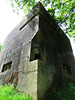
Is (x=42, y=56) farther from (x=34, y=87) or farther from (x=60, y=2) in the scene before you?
(x=60, y=2)

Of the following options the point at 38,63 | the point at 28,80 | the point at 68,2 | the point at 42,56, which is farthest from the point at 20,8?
the point at 28,80

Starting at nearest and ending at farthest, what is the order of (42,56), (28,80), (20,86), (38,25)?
(28,80) → (20,86) → (42,56) → (38,25)

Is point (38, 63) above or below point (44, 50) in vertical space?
below

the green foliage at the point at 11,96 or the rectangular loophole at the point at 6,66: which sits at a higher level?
the rectangular loophole at the point at 6,66

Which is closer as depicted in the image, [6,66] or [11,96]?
[11,96]

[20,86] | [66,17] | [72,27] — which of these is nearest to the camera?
A: [20,86]

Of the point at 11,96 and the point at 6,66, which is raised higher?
the point at 6,66

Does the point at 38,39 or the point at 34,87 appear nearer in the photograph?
the point at 34,87

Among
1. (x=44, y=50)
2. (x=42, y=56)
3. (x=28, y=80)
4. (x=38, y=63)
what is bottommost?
(x=28, y=80)

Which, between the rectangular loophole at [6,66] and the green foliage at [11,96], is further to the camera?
the rectangular loophole at [6,66]

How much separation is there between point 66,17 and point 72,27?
46.5 inches

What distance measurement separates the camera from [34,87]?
2482 mm

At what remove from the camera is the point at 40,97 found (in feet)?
7.79

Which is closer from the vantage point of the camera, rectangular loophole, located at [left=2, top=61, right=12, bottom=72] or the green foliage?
the green foliage
